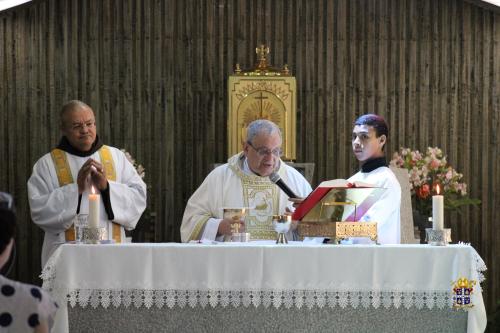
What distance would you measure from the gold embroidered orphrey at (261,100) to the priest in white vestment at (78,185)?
8.58ft

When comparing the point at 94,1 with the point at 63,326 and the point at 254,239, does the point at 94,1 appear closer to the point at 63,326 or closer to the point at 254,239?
the point at 254,239

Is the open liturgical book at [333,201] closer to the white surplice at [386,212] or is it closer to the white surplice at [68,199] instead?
the white surplice at [386,212]

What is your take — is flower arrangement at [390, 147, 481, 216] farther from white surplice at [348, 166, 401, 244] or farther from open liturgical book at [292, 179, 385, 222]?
open liturgical book at [292, 179, 385, 222]

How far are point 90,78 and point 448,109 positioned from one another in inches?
137

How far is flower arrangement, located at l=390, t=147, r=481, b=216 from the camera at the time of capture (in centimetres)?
877

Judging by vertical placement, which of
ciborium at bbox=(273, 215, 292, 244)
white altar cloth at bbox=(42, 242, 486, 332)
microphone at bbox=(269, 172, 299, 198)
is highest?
microphone at bbox=(269, 172, 299, 198)

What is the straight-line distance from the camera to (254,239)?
6117mm

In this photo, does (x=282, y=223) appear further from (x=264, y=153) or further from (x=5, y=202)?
(x=5, y=202)

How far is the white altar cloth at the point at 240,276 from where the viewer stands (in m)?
5.02

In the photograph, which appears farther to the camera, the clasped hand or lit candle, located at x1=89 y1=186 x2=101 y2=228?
the clasped hand

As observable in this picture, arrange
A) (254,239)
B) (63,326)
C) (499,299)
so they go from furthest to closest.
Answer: (499,299) < (254,239) < (63,326)

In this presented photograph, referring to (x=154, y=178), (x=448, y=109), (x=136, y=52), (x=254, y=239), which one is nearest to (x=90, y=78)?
(x=136, y=52)

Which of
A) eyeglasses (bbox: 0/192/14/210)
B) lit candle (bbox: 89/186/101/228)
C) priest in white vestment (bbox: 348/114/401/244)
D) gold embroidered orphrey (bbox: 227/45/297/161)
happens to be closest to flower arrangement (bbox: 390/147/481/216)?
gold embroidered orphrey (bbox: 227/45/297/161)

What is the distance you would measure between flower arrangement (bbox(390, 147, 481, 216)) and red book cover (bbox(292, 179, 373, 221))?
3.36 m
